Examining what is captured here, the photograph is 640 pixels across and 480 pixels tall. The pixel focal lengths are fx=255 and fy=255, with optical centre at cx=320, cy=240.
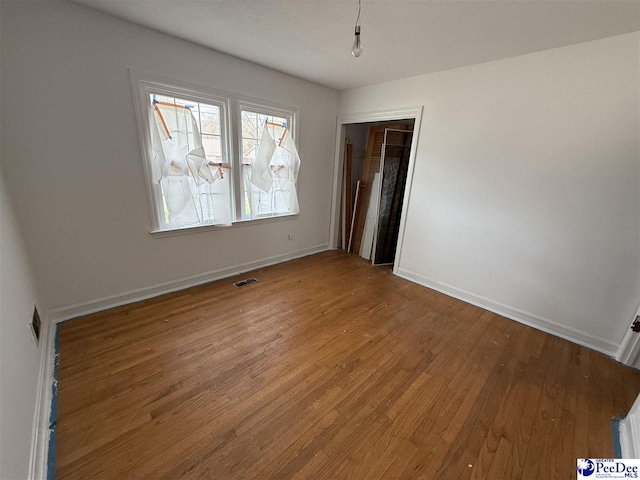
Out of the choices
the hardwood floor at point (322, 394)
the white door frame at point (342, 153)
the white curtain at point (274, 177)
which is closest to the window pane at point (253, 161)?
the white curtain at point (274, 177)

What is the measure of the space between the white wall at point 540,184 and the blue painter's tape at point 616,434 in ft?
2.80

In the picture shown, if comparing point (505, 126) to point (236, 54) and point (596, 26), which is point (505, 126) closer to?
point (596, 26)

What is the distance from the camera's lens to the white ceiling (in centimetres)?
164

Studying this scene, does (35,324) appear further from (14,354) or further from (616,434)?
(616,434)

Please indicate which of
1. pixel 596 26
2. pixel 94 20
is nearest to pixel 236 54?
pixel 94 20

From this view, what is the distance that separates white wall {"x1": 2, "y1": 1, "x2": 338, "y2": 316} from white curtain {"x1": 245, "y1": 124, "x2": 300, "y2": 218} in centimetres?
→ 59

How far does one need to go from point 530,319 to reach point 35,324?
4006 mm

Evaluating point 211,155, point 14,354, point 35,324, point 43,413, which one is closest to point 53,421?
point 43,413

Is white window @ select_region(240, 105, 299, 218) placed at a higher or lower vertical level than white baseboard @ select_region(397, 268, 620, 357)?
higher

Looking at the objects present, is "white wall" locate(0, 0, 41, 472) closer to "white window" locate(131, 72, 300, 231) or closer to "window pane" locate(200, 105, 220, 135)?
"white window" locate(131, 72, 300, 231)

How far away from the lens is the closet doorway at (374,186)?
11.6 ft

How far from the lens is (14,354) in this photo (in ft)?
3.84

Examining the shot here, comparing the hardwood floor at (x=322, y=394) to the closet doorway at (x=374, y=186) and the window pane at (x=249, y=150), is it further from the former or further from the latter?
the window pane at (x=249, y=150)

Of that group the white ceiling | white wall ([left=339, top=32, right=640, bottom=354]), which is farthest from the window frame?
white wall ([left=339, top=32, right=640, bottom=354])
